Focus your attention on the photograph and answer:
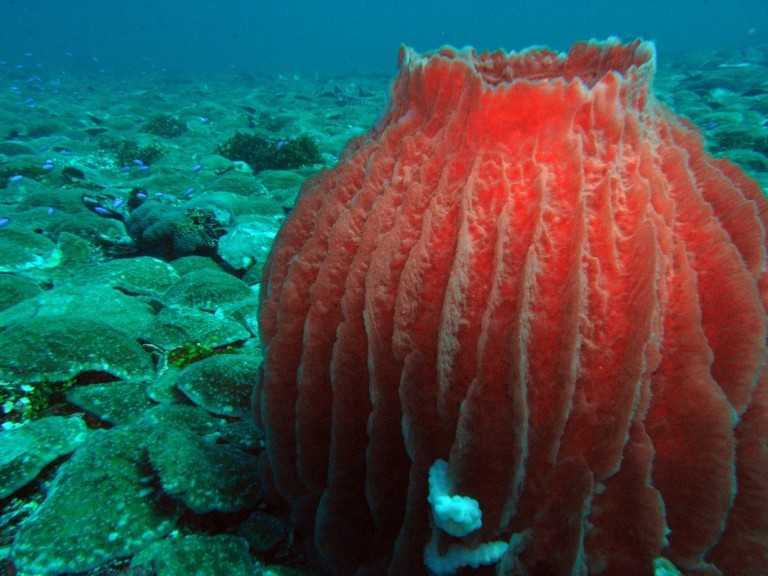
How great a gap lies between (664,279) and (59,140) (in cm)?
1348

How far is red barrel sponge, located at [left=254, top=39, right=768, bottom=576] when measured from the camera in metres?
1.17

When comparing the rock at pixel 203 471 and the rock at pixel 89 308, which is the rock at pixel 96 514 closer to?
the rock at pixel 203 471

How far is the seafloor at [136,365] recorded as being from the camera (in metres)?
1.70

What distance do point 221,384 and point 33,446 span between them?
907 millimetres

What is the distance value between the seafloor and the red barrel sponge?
678 mm

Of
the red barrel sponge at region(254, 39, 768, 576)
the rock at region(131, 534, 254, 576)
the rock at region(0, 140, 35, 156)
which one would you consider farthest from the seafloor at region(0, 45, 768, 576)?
the rock at region(0, 140, 35, 156)

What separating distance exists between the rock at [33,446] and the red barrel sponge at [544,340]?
55.1 inches

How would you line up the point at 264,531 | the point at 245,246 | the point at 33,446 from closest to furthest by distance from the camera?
the point at 264,531 → the point at 33,446 → the point at 245,246

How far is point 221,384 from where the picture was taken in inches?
99.3

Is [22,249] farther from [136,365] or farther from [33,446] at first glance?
[33,446]

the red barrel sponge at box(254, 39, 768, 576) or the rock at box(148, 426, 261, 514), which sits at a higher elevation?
the red barrel sponge at box(254, 39, 768, 576)

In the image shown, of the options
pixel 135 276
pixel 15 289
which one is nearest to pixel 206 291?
pixel 135 276

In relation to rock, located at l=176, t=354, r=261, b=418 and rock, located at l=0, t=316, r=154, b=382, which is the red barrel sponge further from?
rock, located at l=0, t=316, r=154, b=382

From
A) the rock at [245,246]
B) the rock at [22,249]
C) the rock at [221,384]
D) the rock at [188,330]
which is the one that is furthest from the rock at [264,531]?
the rock at [22,249]
